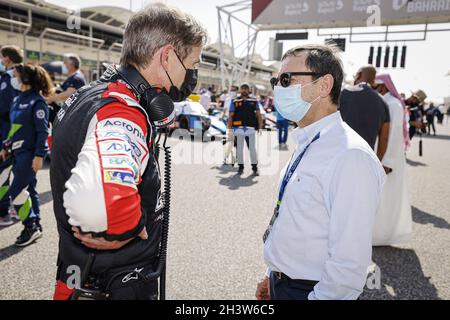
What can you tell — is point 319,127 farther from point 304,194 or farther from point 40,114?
point 40,114

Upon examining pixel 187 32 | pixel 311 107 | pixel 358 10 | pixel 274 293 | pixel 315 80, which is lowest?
pixel 274 293

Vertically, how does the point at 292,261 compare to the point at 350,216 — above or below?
below

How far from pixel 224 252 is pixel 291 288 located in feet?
7.10

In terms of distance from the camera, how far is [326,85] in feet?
5.48

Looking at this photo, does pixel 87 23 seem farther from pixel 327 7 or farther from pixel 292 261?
pixel 292 261

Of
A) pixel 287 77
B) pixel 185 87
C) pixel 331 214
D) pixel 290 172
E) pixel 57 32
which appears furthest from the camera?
pixel 57 32

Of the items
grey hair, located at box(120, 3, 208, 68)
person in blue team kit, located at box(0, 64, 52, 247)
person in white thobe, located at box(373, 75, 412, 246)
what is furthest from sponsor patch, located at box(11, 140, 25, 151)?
person in white thobe, located at box(373, 75, 412, 246)

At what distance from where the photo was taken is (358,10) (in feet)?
59.7

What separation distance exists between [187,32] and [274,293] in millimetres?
1298

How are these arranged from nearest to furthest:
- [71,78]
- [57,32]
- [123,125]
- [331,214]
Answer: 1. [123,125]
2. [331,214]
3. [71,78]
4. [57,32]

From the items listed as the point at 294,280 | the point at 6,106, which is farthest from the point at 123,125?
the point at 6,106

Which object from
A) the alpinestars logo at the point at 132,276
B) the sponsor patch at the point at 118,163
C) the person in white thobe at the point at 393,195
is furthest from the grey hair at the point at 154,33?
the person in white thobe at the point at 393,195

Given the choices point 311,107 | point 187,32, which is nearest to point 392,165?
point 311,107

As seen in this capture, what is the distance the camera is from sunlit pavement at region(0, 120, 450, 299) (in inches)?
118
